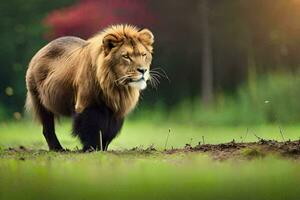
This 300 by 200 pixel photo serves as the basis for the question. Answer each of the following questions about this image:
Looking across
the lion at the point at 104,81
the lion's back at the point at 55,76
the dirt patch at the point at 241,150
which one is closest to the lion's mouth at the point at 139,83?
the lion at the point at 104,81

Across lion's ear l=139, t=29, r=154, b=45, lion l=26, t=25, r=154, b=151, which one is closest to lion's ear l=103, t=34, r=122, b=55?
lion l=26, t=25, r=154, b=151

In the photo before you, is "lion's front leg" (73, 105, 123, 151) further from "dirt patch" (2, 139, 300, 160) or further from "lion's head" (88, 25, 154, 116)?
"dirt patch" (2, 139, 300, 160)

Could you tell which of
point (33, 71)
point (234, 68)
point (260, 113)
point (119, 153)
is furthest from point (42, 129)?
point (234, 68)

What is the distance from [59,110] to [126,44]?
1093mm

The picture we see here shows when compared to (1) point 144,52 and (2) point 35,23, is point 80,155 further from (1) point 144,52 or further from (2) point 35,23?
(2) point 35,23

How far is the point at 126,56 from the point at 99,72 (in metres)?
0.30

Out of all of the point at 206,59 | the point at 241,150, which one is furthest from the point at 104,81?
the point at 206,59

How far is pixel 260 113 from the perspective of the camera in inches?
332

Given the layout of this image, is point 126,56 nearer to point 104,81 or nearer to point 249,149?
point 104,81

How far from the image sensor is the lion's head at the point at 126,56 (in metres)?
6.10

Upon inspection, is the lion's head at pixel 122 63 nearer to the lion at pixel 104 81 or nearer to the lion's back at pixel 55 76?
the lion at pixel 104 81

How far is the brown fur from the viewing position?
20.6 feet

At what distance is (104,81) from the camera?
633 centimetres

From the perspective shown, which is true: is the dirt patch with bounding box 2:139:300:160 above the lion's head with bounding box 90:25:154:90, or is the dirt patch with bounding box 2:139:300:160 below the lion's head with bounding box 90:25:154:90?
below
